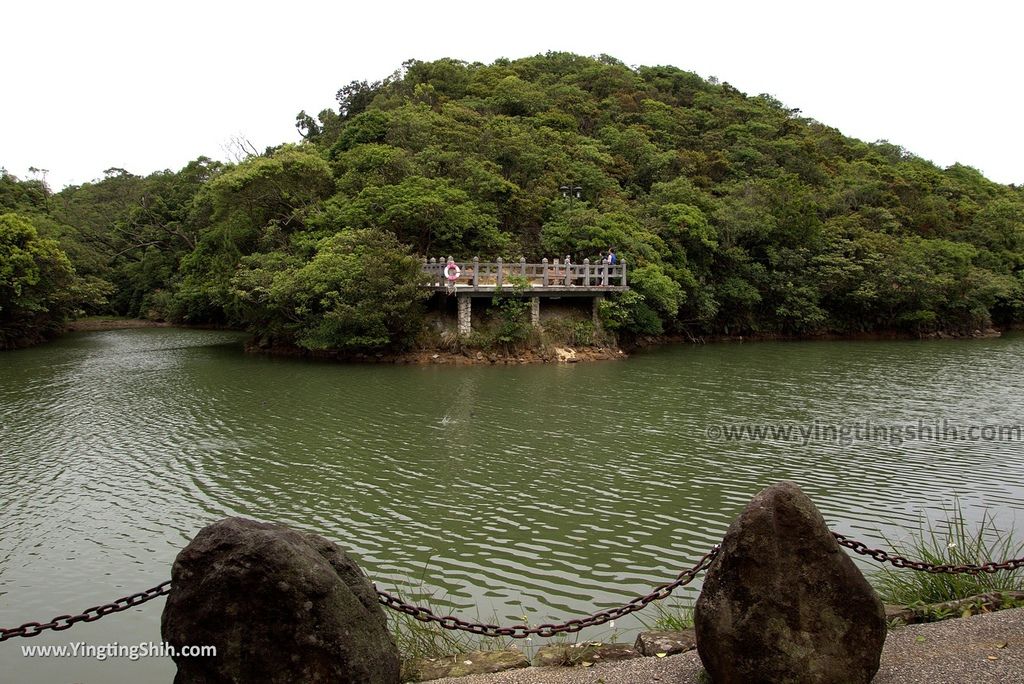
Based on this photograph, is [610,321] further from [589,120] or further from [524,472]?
[589,120]

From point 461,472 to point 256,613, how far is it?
26.5 feet

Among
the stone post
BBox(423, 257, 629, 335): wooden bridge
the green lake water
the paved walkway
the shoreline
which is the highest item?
BBox(423, 257, 629, 335): wooden bridge

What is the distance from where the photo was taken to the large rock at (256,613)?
322 cm

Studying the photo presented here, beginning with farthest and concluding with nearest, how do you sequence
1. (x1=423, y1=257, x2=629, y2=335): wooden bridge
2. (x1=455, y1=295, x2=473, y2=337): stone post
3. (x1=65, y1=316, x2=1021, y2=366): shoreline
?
(x1=455, y1=295, x2=473, y2=337): stone post, (x1=423, y1=257, x2=629, y2=335): wooden bridge, (x1=65, y1=316, x2=1021, y2=366): shoreline

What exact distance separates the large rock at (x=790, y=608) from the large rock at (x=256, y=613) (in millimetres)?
1830

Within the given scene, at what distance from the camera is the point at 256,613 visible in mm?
3234

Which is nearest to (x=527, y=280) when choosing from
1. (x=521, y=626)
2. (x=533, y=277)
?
(x=533, y=277)

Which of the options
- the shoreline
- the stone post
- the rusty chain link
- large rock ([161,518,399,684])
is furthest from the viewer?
the stone post

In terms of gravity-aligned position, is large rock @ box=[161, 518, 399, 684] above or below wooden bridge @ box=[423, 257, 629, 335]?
below

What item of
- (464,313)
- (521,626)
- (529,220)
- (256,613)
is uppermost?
(529,220)

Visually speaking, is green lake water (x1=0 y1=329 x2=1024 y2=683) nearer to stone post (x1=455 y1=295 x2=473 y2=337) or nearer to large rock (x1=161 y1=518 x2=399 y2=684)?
large rock (x1=161 y1=518 x2=399 y2=684)

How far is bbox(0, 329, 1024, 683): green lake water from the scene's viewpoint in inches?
294

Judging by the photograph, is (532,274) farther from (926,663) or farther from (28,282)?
(926,663)

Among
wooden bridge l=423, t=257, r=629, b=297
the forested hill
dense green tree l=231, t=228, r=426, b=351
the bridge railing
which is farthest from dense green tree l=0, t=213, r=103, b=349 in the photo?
wooden bridge l=423, t=257, r=629, b=297
